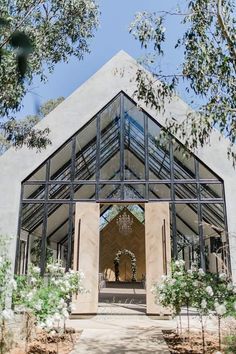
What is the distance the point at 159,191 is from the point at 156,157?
95 cm

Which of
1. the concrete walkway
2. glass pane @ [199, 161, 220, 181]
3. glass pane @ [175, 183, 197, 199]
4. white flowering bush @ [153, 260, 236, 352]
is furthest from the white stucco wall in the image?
white flowering bush @ [153, 260, 236, 352]

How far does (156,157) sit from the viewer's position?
9.76 meters

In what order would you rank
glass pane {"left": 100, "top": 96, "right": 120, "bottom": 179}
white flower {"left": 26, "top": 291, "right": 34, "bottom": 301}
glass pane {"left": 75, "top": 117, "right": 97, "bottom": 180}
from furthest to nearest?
glass pane {"left": 100, "top": 96, "right": 120, "bottom": 179} < glass pane {"left": 75, "top": 117, "right": 97, "bottom": 180} < white flower {"left": 26, "top": 291, "right": 34, "bottom": 301}

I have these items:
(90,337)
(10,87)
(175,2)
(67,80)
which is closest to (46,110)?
(67,80)

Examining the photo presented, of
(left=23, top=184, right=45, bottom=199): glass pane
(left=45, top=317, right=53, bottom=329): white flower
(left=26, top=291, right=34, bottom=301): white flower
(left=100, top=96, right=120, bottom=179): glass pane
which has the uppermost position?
(left=100, top=96, right=120, bottom=179): glass pane

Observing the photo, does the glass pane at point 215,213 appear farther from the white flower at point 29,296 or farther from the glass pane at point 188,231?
the white flower at point 29,296

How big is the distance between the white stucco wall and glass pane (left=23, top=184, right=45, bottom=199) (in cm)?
26

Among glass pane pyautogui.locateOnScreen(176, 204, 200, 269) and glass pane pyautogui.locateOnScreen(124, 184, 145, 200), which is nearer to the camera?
glass pane pyautogui.locateOnScreen(124, 184, 145, 200)

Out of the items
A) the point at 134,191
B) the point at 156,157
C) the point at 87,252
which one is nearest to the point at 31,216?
the point at 87,252

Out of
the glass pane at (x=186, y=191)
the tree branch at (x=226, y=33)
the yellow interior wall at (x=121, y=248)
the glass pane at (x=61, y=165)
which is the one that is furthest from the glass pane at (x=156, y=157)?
the yellow interior wall at (x=121, y=248)

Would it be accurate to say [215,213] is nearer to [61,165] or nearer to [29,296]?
[61,165]

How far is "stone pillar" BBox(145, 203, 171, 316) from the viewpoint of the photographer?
28.6 feet

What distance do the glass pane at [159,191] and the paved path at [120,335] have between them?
308 centimetres

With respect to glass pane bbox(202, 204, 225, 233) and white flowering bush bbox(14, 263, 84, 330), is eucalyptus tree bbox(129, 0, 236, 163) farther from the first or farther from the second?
white flowering bush bbox(14, 263, 84, 330)
